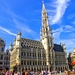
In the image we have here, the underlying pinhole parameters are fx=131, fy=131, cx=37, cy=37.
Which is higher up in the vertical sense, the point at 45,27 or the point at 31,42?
the point at 45,27

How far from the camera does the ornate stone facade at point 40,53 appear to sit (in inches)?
2763

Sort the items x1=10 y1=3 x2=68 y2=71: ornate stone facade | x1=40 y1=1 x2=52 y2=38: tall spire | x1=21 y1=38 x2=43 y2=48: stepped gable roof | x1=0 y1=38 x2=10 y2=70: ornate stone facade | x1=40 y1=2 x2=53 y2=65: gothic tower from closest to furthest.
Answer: x1=0 y1=38 x2=10 y2=70: ornate stone facade → x1=10 y1=3 x2=68 y2=71: ornate stone facade → x1=21 y1=38 x2=43 y2=48: stepped gable roof → x1=40 y1=2 x2=53 y2=65: gothic tower → x1=40 y1=1 x2=52 y2=38: tall spire

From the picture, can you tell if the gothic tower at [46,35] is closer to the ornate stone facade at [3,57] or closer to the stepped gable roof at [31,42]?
the stepped gable roof at [31,42]

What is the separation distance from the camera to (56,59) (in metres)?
83.5

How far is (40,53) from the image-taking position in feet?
256

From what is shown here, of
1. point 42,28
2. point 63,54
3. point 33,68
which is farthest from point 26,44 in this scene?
point 63,54

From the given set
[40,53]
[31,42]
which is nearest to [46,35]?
[31,42]

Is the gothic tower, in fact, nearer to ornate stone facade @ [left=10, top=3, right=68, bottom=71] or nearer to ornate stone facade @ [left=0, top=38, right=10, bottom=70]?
ornate stone facade @ [left=10, top=3, right=68, bottom=71]

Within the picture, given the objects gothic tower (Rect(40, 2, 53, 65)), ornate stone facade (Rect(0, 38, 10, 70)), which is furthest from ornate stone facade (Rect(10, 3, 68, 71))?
ornate stone facade (Rect(0, 38, 10, 70))

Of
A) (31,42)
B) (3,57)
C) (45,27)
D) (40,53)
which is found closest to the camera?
(3,57)

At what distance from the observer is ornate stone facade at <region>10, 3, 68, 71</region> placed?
70188mm

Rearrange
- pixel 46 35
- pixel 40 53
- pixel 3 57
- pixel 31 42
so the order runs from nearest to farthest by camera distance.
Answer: pixel 3 57 → pixel 40 53 → pixel 31 42 → pixel 46 35

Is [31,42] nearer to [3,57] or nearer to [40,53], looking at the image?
[40,53]

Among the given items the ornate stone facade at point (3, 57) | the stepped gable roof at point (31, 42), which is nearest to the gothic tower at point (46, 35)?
the stepped gable roof at point (31, 42)
